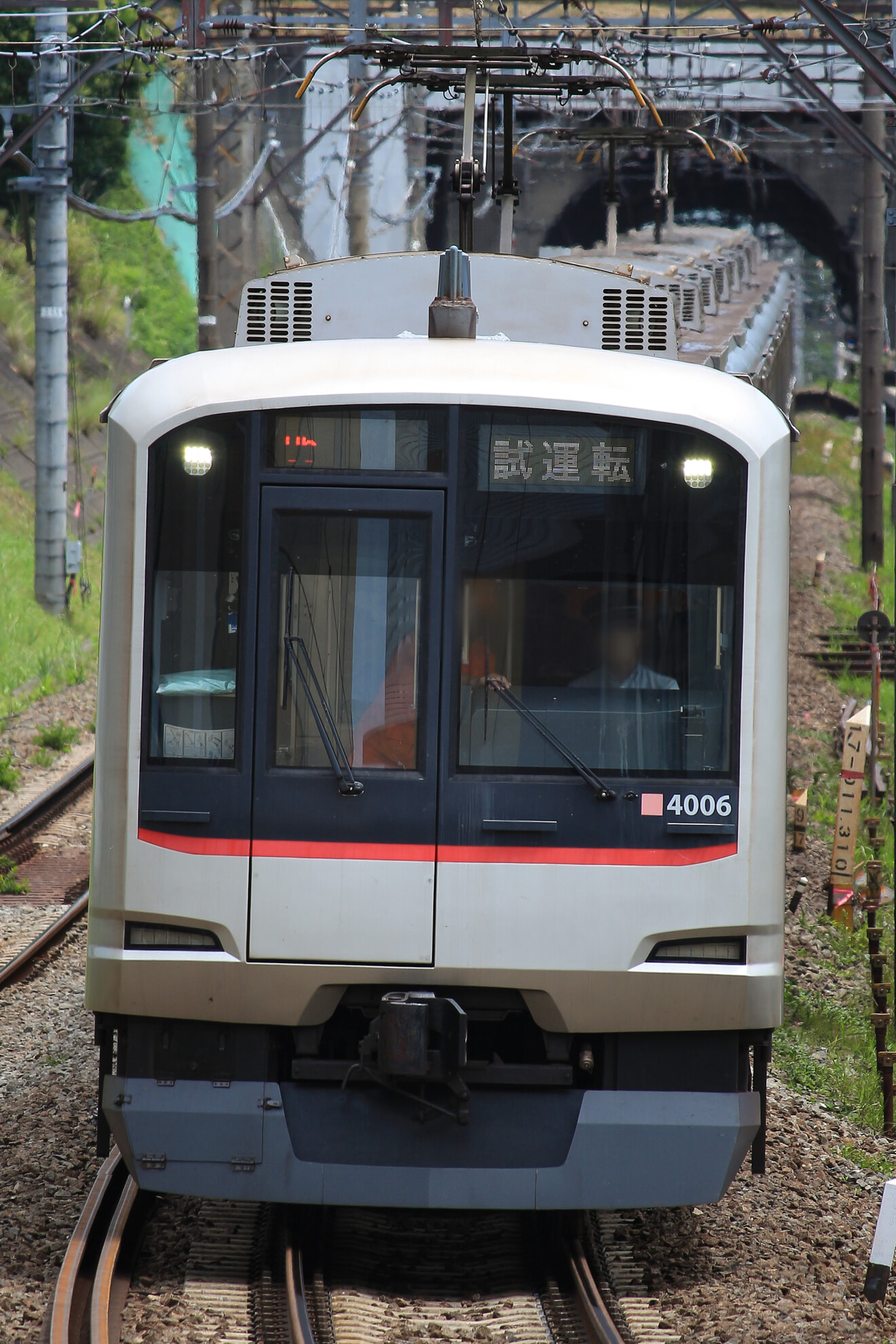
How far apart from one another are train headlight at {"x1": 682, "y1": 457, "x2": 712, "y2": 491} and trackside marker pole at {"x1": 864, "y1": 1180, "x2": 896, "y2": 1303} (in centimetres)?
225

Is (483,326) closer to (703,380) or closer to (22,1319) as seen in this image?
(703,380)

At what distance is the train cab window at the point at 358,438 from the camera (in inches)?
191

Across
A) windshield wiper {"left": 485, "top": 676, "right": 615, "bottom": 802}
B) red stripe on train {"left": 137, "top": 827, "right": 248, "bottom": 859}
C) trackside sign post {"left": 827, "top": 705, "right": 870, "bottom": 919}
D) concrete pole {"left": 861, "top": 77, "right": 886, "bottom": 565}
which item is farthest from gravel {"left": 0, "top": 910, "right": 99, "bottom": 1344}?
concrete pole {"left": 861, "top": 77, "right": 886, "bottom": 565}

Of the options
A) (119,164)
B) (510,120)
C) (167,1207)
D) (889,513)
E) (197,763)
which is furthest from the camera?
(119,164)

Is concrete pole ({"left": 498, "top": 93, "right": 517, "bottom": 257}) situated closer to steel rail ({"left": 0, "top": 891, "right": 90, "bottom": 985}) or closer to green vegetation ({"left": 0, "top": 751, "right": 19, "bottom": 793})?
steel rail ({"left": 0, "top": 891, "right": 90, "bottom": 985})

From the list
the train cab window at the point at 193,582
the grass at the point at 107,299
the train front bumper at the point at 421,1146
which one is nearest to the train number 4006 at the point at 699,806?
the train front bumper at the point at 421,1146

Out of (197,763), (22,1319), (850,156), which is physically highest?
(850,156)

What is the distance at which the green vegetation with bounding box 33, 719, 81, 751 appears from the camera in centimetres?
1498

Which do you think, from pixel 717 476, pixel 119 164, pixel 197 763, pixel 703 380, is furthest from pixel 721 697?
pixel 119 164

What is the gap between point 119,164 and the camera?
3259 centimetres

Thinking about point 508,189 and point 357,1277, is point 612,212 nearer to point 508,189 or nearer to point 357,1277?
point 508,189

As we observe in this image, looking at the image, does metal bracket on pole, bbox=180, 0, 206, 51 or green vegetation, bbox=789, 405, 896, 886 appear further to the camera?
metal bracket on pole, bbox=180, 0, 206, 51

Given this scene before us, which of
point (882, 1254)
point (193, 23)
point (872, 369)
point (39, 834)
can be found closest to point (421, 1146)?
point (882, 1254)

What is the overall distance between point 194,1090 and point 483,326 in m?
2.97
